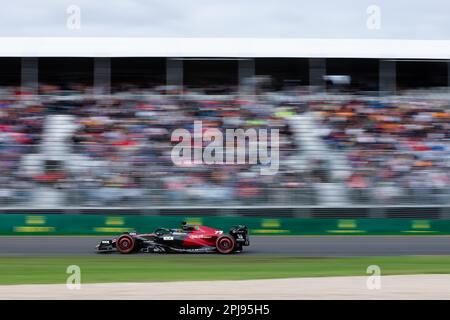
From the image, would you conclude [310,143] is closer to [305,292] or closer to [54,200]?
[54,200]

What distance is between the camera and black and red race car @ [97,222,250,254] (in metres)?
13.7

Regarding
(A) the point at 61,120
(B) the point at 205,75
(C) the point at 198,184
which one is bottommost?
(C) the point at 198,184

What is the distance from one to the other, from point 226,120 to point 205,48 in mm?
2621

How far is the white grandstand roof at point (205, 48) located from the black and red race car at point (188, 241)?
729cm

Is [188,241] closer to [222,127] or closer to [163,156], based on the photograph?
[163,156]

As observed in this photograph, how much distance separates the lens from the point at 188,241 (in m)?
13.8

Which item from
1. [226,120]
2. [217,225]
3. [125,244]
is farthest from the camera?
[226,120]

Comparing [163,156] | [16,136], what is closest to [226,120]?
[163,156]

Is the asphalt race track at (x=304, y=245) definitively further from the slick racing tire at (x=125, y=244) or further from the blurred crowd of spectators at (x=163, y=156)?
the blurred crowd of spectators at (x=163, y=156)

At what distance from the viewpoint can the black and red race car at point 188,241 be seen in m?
13.7

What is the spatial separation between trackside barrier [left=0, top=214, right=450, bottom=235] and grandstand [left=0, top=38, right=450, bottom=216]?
10.0 inches
